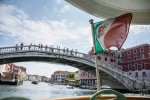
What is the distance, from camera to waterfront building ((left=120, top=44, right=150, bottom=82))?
65.9ft

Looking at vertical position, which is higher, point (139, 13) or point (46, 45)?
point (46, 45)

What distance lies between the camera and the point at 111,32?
1.47 meters

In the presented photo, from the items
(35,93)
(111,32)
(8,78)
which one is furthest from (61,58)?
(111,32)

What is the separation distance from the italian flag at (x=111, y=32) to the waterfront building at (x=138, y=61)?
1935 centimetres

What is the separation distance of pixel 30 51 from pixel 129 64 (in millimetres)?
13224

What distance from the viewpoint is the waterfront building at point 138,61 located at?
20094mm

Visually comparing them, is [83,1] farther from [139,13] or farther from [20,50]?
[20,50]

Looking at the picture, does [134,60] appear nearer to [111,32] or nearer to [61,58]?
[61,58]

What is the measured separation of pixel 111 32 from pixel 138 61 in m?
21.1

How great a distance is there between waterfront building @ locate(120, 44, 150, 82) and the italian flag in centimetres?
1935

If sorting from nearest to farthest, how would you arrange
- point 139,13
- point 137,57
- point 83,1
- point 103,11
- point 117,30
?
point 117,30, point 83,1, point 103,11, point 139,13, point 137,57

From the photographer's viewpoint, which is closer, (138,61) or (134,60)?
(138,61)

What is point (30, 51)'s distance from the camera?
1457 cm

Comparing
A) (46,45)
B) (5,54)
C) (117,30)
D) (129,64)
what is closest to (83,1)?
(117,30)
